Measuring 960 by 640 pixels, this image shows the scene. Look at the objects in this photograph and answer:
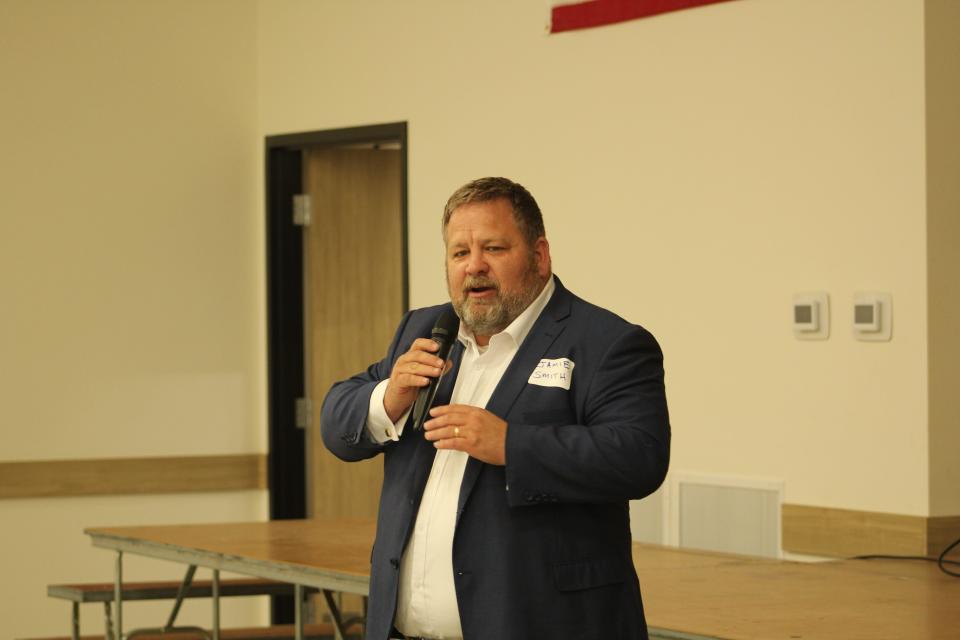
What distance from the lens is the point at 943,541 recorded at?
3943 mm

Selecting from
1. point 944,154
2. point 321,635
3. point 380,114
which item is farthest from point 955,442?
point 380,114

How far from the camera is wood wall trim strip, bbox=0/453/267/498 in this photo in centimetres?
568

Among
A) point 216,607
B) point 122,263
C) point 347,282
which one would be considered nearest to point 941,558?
point 216,607

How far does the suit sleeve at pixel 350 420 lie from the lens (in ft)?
7.52

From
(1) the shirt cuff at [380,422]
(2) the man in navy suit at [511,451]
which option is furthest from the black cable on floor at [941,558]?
(1) the shirt cuff at [380,422]

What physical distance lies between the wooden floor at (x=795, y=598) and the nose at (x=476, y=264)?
91cm

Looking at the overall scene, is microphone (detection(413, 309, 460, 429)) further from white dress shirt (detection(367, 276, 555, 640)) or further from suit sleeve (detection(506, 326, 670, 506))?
suit sleeve (detection(506, 326, 670, 506))

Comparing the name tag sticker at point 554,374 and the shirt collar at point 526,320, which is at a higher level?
the shirt collar at point 526,320

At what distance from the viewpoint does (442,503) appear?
2217 mm

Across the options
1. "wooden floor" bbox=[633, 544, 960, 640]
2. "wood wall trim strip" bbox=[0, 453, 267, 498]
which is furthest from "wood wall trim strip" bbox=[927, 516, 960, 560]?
"wood wall trim strip" bbox=[0, 453, 267, 498]

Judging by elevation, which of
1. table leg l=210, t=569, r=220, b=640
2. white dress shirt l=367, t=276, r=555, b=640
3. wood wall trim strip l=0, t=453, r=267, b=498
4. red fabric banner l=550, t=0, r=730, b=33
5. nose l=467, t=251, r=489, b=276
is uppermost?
red fabric banner l=550, t=0, r=730, b=33

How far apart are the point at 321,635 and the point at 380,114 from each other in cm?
217

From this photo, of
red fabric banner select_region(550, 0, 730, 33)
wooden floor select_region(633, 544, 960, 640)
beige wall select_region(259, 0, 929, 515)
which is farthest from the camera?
red fabric banner select_region(550, 0, 730, 33)

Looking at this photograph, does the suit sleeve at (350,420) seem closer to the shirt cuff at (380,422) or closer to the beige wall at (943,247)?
the shirt cuff at (380,422)
